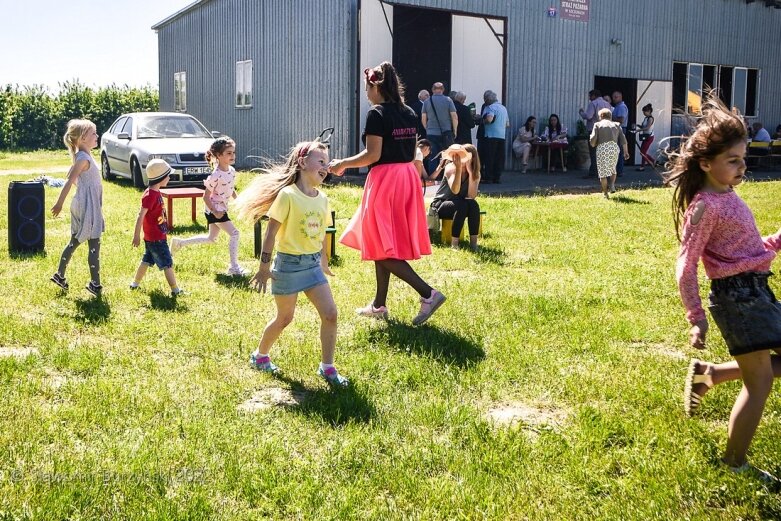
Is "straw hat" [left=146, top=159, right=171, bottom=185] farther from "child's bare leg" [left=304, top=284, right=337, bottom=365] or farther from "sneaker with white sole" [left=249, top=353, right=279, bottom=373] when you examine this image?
"child's bare leg" [left=304, top=284, right=337, bottom=365]

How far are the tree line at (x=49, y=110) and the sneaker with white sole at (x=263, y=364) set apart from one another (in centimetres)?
3276

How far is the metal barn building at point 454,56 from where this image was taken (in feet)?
62.7

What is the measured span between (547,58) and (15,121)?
2416cm

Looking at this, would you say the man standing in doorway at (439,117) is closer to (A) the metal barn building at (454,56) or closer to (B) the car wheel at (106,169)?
(A) the metal barn building at (454,56)

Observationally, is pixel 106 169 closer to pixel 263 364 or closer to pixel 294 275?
pixel 263 364

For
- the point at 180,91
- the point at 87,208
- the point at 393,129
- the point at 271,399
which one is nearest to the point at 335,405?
the point at 271,399

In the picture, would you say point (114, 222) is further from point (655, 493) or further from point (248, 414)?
point (655, 493)

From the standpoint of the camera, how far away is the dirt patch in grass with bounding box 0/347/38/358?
554 centimetres

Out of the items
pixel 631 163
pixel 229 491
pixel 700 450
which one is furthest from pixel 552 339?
pixel 631 163

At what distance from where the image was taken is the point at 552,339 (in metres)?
6.07

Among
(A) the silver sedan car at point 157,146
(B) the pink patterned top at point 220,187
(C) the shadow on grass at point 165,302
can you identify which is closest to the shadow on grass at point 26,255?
(B) the pink patterned top at point 220,187

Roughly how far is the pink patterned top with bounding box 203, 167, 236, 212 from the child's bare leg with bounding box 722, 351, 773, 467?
5.93m

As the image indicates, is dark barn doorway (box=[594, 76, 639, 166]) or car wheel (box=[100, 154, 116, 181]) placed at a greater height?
dark barn doorway (box=[594, 76, 639, 166])

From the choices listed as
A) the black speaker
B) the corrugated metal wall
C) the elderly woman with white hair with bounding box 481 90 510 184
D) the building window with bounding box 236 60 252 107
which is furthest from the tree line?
the black speaker
